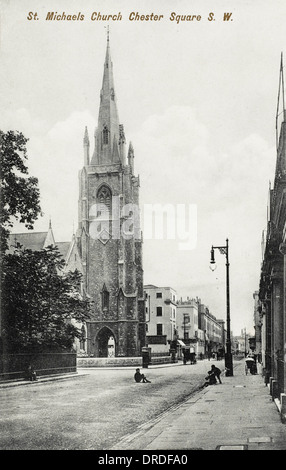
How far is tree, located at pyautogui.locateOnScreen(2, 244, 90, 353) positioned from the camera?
66.4 feet

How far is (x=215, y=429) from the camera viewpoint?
11211 millimetres

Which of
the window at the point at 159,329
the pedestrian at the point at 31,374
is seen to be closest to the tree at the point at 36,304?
the pedestrian at the point at 31,374

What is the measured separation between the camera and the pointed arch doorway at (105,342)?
56.9 m

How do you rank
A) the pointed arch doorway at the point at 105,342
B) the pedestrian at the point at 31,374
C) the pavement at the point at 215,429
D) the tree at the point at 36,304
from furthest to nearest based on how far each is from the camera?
the pointed arch doorway at the point at 105,342
the pedestrian at the point at 31,374
the tree at the point at 36,304
the pavement at the point at 215,429

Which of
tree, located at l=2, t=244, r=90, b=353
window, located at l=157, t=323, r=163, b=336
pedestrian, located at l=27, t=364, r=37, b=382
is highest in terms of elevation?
tree, located at l=2, t=244, r=90, b=353

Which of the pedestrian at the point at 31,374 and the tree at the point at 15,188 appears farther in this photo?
the pedestrian at the point at 31,374

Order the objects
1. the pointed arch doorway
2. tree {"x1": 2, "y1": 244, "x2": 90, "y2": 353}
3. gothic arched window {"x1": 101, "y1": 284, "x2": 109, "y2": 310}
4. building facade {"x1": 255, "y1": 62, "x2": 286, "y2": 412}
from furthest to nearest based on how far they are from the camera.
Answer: the pointed arch doorway → gothic arched window {"x1": 101, "y1": 284, "x2": 109, "y2": 310} → tree {"x1": 2, "y1": 244, "x2": 90, "y2": 353} → building facade {"x1": 255, "y1": 62, "x2": 286, "y2": 412}

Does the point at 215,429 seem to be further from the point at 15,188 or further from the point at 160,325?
the point at 160,325

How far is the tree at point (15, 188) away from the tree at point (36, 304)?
1.41 m

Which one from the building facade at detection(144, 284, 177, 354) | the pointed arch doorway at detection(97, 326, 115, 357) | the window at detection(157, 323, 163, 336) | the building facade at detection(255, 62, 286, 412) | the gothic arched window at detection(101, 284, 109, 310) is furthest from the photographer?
the pointed arch doorway at detection(97, 326, 115, 357)

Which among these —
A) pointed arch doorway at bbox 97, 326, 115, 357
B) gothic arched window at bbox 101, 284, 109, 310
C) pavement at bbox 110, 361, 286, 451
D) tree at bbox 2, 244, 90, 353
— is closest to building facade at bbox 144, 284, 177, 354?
pointed arch doorway at bbox 97, 326, 115, 357

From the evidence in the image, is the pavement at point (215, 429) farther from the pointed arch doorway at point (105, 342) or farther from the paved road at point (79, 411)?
the pointed arch doorway at point (105, 342)

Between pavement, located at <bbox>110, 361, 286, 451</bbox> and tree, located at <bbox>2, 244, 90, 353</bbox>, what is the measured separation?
6881mm

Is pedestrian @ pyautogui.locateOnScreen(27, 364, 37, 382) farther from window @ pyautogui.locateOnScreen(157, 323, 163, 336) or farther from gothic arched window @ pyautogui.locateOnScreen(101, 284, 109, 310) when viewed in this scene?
gothic arched window @ pyautogui.locateOnScreen(101, 284, 109, 310)
